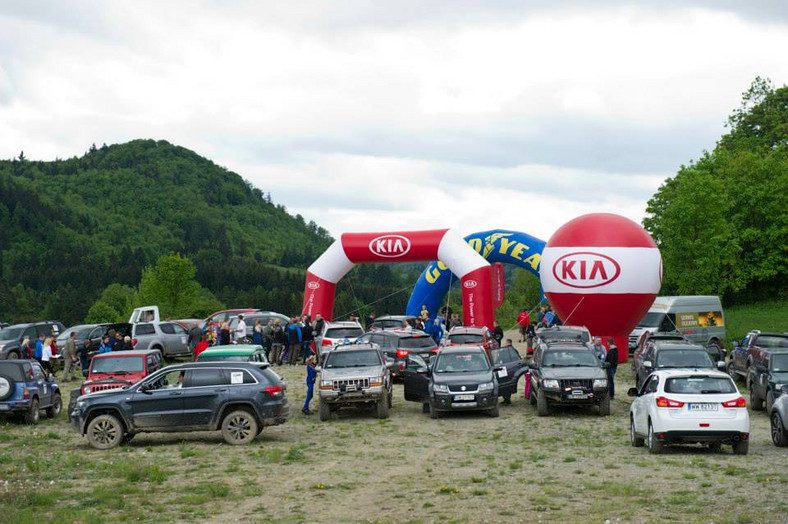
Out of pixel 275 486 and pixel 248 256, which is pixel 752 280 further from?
pixel 248 256

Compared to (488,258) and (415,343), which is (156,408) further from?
(488,258)

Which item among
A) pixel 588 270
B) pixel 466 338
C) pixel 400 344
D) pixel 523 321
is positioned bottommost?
pixel 400 344

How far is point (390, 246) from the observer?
140 feet

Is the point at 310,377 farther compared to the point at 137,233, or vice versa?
the point at 137,233

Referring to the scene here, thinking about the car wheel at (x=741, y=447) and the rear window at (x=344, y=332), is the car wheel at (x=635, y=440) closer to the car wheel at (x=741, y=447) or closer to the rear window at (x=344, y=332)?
the car wheel at (x=741, y=447)

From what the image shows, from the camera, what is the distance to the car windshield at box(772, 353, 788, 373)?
23078 millimetres

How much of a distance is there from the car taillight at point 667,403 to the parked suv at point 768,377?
4.78 metres

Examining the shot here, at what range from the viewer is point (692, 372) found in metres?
17.8

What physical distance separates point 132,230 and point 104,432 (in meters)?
151

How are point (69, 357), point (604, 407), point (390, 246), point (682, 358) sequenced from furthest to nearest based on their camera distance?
point (390, 246) < point (69, 357) < point (682, 358) < point (604, 407)

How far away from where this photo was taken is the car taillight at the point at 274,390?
787 inches

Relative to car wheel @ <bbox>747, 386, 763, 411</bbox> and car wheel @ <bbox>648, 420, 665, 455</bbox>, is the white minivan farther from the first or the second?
car wheel @ <bbox>648, 420, 665, 455</bbox>

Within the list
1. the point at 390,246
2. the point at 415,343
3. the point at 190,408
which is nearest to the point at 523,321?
the point at 390,246

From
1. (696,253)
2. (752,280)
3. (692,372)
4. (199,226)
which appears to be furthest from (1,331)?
(199,226)
